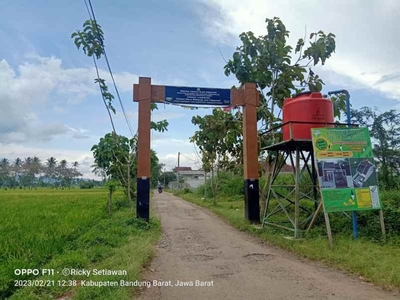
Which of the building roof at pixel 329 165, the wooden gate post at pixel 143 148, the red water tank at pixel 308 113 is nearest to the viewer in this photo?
the building roof at pixel 329 165

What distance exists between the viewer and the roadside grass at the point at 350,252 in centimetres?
415

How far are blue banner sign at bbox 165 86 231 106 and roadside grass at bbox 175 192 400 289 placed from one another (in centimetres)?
383

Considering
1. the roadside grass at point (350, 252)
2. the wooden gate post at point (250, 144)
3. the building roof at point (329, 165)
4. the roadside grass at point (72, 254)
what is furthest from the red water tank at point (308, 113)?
the roadside grass at point (72, 254)

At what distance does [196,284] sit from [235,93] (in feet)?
20.4

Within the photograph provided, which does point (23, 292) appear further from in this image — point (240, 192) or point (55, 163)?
point (55, 163)

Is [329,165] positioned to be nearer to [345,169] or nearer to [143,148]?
[345,169]

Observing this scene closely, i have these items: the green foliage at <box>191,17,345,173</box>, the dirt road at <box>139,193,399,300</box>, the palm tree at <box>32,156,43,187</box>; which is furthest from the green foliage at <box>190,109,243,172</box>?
the palm tree at <box>32,156,43,187</box>

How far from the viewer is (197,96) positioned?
29.2ft

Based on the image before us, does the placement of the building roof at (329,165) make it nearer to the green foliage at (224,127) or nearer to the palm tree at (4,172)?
the green foliage at (224,127)

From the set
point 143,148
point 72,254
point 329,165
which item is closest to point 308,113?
point 329,165

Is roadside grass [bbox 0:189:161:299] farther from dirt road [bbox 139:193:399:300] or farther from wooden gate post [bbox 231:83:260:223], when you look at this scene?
wooden gate post [bbox 231:83:260:223]

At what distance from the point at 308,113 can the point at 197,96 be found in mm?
3222

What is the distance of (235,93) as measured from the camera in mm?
9141

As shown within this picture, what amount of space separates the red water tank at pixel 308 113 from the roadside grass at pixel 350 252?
217 centimetres
